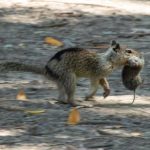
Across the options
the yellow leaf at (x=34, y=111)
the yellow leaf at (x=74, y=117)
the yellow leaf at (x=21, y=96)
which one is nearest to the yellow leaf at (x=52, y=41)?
the yellow leaf at (x=21, y=96)

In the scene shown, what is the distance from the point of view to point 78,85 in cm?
915

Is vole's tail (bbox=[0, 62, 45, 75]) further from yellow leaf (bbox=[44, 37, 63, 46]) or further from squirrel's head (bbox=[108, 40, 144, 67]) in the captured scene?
yellow leaf (bbox=[44, 37, 63, 46])

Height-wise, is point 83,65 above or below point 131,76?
above

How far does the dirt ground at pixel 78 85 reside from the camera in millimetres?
6699

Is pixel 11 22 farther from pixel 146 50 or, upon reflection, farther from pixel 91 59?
pixel 91 59

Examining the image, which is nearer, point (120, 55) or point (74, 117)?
point (74, 117)

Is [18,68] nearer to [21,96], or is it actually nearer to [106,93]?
[21,96]

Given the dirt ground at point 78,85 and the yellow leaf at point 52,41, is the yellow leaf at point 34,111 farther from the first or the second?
the yellow leaf at point 52,41

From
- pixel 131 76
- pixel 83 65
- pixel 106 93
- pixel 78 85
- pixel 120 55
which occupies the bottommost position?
pixel 78 85

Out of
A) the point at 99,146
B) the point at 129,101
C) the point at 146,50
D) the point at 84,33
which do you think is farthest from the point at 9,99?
the point at 84,33

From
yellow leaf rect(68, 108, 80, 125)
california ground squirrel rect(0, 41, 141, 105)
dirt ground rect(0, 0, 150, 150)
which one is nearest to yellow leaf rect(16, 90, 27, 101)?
dirt ground rect(0, 0, 150, 150)

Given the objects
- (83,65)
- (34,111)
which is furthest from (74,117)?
(83,65)

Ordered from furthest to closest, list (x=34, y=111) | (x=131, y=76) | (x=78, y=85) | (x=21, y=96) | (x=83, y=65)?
(x=78, y=85), (x=21, y=96), (x=131, y=76), (x=83, y=65), (x=34, y=111)

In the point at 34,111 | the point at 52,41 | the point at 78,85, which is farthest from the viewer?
the point at 52,41
